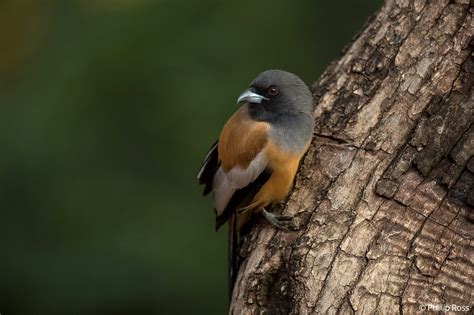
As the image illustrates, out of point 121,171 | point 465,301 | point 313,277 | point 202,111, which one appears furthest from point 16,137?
point 465,301

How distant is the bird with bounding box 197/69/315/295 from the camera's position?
549 cm

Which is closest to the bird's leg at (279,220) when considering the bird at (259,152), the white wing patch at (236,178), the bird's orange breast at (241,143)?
the bird at (259,152)

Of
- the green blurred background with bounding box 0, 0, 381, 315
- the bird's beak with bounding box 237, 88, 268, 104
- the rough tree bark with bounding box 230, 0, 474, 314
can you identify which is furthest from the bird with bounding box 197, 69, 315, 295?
the green blurred background with bounding box 0, 0, 381, 315

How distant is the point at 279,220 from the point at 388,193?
0.71 meters

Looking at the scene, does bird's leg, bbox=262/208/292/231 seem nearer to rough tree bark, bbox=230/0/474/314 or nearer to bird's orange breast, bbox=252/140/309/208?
rough tree bark, bbox=230/0/474/314

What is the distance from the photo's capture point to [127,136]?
27.4ft

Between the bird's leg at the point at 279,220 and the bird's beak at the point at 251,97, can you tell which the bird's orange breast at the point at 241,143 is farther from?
the bird's leg at the point at 279,220

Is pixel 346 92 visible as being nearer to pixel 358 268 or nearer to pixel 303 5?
pixel 358 268

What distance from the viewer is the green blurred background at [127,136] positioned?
7.28m

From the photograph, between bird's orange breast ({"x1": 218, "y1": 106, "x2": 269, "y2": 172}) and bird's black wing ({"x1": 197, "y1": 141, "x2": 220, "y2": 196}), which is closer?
bird's orange breast ({"x1": 218, "y1": 106, "x2": 269, "y2": 172})

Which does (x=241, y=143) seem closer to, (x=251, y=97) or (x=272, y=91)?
(x=251, y=97)

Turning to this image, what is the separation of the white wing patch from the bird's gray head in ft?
1.49

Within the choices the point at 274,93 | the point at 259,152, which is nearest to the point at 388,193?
the point at 259,152

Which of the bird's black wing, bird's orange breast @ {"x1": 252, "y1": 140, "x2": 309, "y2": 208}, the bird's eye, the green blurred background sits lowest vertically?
the green blurred background
